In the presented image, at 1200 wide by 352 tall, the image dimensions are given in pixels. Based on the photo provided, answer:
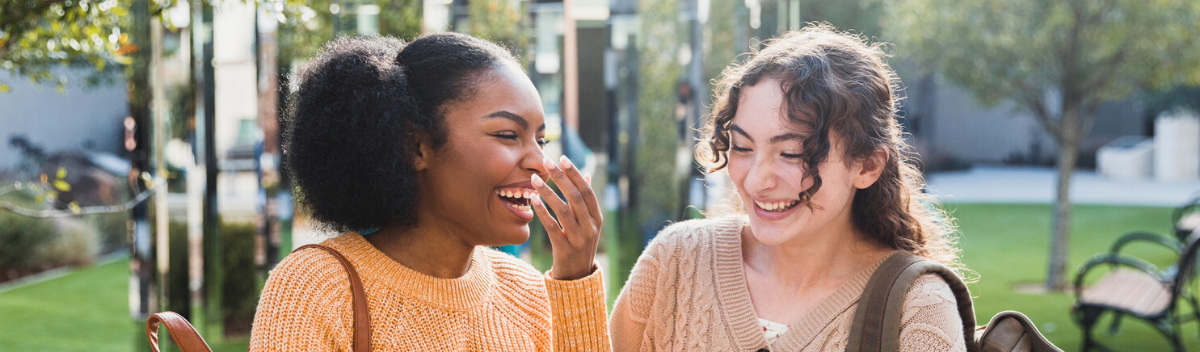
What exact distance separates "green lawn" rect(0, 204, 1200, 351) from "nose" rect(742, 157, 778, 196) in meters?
2.65

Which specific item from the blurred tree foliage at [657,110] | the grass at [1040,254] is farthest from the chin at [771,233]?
the blurred tree foliage at [657,110]

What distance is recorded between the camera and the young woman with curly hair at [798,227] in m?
1.85

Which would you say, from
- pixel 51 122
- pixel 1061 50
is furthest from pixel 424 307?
pixel 1061 50

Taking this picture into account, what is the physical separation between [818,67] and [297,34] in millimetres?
4264

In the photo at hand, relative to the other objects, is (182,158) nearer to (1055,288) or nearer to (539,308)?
(539,308)

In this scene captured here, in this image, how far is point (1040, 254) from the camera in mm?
10109

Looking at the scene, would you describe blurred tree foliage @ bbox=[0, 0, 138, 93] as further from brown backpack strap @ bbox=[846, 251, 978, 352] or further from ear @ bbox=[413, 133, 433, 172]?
brown backpack strap @ bbox=[846, 251, 978, 352]

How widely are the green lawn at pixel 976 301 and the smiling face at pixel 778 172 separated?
99.4 inches

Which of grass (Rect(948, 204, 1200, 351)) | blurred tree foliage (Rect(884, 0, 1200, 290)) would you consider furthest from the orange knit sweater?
blurred tree foliage (Rect(884, 0, 1200, 290))

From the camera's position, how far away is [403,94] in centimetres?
167

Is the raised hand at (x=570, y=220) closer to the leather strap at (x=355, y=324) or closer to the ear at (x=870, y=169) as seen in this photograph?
the leather strap at (x=355, y=324)

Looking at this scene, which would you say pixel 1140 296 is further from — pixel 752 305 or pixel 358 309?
pixel 358 309

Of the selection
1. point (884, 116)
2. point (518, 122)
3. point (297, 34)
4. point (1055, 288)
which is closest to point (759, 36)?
point (297, 34)

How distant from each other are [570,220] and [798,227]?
0.55 meters
